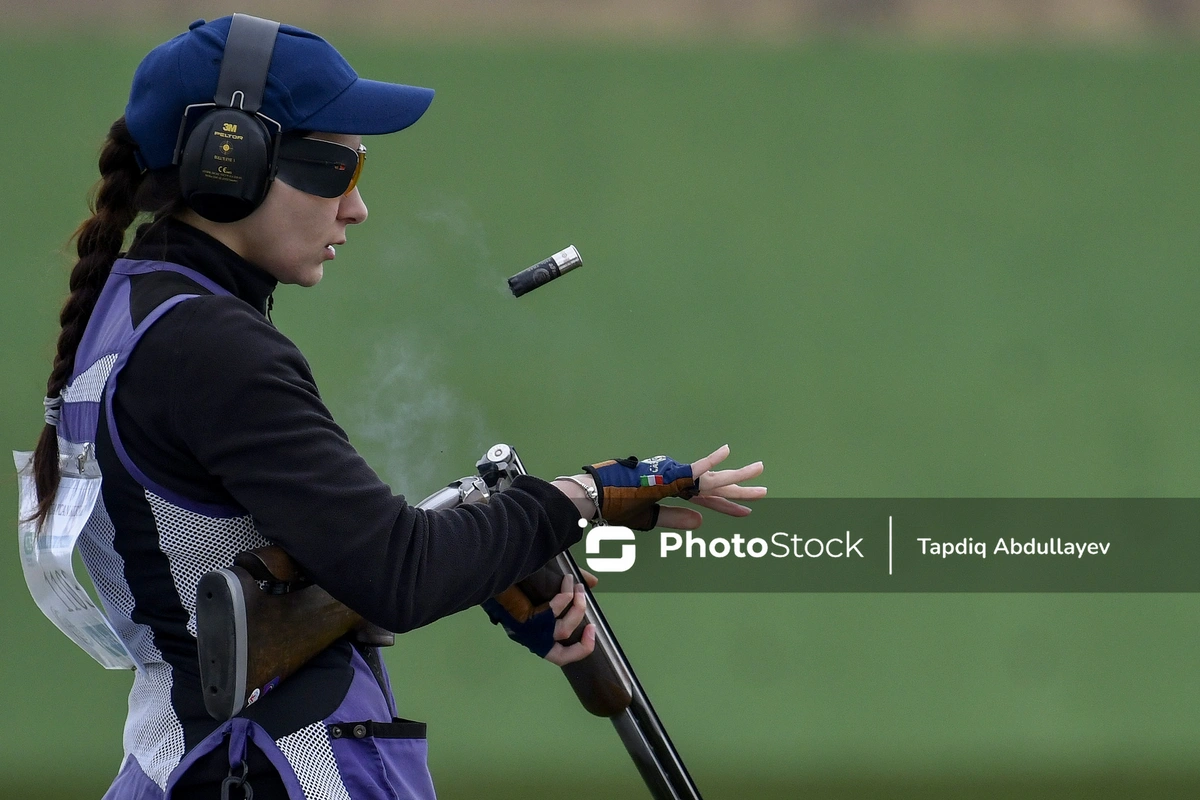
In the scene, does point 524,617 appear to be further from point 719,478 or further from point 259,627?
point 259,627

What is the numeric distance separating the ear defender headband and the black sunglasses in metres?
0.02

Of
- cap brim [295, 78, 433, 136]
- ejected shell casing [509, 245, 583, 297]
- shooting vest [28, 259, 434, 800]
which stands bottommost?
shooting vest [28, 259, 434, 800]

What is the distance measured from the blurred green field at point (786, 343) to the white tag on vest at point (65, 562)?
1.47 metres

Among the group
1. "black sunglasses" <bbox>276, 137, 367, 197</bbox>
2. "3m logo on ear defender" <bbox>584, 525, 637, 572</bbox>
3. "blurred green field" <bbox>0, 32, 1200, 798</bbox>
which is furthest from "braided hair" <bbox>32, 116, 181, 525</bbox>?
"3m logo on ear defender" <bbox>584, 525, 637, 572</bbox>

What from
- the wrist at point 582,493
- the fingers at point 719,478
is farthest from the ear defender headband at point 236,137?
the fingers at point 719,478

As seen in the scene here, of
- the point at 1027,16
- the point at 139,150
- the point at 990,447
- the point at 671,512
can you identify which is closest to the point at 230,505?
the point at 139,150

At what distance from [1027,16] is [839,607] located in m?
1.32

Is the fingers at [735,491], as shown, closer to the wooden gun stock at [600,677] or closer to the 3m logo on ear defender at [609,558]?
the wooden gun stock at [600,677]

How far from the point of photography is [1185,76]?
2.56m

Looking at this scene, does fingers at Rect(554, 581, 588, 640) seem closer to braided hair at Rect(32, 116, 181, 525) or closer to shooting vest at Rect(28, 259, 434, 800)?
shooting vest at Rect(28, 259, 434, 800)

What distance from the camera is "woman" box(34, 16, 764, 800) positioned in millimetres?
836

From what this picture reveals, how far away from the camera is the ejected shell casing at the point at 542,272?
4.32 ft

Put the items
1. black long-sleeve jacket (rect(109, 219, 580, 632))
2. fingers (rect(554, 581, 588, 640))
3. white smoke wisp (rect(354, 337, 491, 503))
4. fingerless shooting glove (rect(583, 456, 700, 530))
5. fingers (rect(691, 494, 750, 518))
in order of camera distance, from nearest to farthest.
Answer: black long-sleeve jacket (rect(109, 219, 580, 632)) < fingerless shooting glove (rect(583, 456, 700, 530)) < fingers (rect(691, 494, 750, 518)) < fingers (rect(554, 581, 588, 640)) < white smoke wisp (rect(354, 337, 491, 503))

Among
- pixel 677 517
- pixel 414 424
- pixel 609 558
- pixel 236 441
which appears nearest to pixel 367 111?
pixel 236 441
